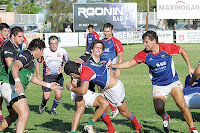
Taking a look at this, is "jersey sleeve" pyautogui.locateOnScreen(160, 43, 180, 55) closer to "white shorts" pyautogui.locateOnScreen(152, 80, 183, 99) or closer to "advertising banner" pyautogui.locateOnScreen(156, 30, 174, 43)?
"white shorts" pyautogui.locateOnScreen(152, 80, 183, 99)

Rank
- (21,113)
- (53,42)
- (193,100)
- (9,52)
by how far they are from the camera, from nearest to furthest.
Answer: (21,113) → (9,52) → (193,100) → (53,42)

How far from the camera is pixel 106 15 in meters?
42.1

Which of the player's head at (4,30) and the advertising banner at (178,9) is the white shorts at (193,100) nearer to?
the player's head at (4,30)

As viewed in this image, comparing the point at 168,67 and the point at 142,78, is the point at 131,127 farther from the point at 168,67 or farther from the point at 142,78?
the point at 142,78

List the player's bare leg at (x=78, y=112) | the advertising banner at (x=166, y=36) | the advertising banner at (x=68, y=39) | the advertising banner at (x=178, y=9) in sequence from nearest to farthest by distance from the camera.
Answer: the player's bare leg at (x=78, y=112) → the advertising banner at (x=68, y=39) → the advertising banner at (x=166, y=36) → the advertising banner at (x=178, y=9)

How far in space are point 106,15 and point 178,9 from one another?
23.4 feet

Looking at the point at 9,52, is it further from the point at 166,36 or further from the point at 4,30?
the point at 166,36

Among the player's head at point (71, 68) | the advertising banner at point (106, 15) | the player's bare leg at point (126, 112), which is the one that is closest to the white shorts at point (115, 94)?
the player's bare leg at point (126, 112)

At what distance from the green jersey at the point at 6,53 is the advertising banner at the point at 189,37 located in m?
30.4

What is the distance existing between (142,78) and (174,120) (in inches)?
289

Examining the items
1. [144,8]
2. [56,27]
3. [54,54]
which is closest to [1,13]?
[56,27]

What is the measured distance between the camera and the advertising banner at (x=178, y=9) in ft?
135

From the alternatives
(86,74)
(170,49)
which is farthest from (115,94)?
(170,49)

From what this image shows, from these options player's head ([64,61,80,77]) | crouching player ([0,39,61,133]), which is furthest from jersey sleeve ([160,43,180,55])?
crouching player ([0,39,61,133])
